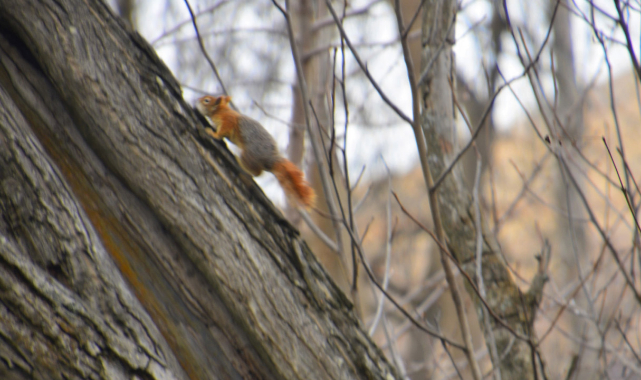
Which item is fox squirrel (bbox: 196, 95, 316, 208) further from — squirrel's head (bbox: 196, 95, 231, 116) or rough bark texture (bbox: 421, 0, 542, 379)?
rough bark texture (bbox: 421, 0, 542, 379)

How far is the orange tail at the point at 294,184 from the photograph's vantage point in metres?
2.38

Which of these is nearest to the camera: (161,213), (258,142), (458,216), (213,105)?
(161,213)

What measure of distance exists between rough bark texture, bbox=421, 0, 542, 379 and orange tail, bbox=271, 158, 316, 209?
1.93ft

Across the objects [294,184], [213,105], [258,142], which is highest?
[213,105]

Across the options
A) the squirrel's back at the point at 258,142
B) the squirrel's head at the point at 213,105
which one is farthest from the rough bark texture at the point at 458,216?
the squirrel's head at the point at 213,105

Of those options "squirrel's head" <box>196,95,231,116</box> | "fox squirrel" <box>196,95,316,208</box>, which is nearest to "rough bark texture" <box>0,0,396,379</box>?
"fox squirrel" <box>196,95,316,208</box>

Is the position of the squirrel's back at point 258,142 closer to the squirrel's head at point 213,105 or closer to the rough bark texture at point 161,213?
Answer: the squirrel's head at point 213,105

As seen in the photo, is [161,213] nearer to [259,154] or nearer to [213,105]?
[259,154]

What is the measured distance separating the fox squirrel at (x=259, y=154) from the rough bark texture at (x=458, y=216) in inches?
24.4

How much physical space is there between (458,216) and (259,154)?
0.96 m

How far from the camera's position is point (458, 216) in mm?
2369

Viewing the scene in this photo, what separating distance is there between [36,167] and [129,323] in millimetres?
507

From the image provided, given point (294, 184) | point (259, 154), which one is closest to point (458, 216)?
point (294, 184)

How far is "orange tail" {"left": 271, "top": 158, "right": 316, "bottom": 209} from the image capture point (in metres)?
2.38
